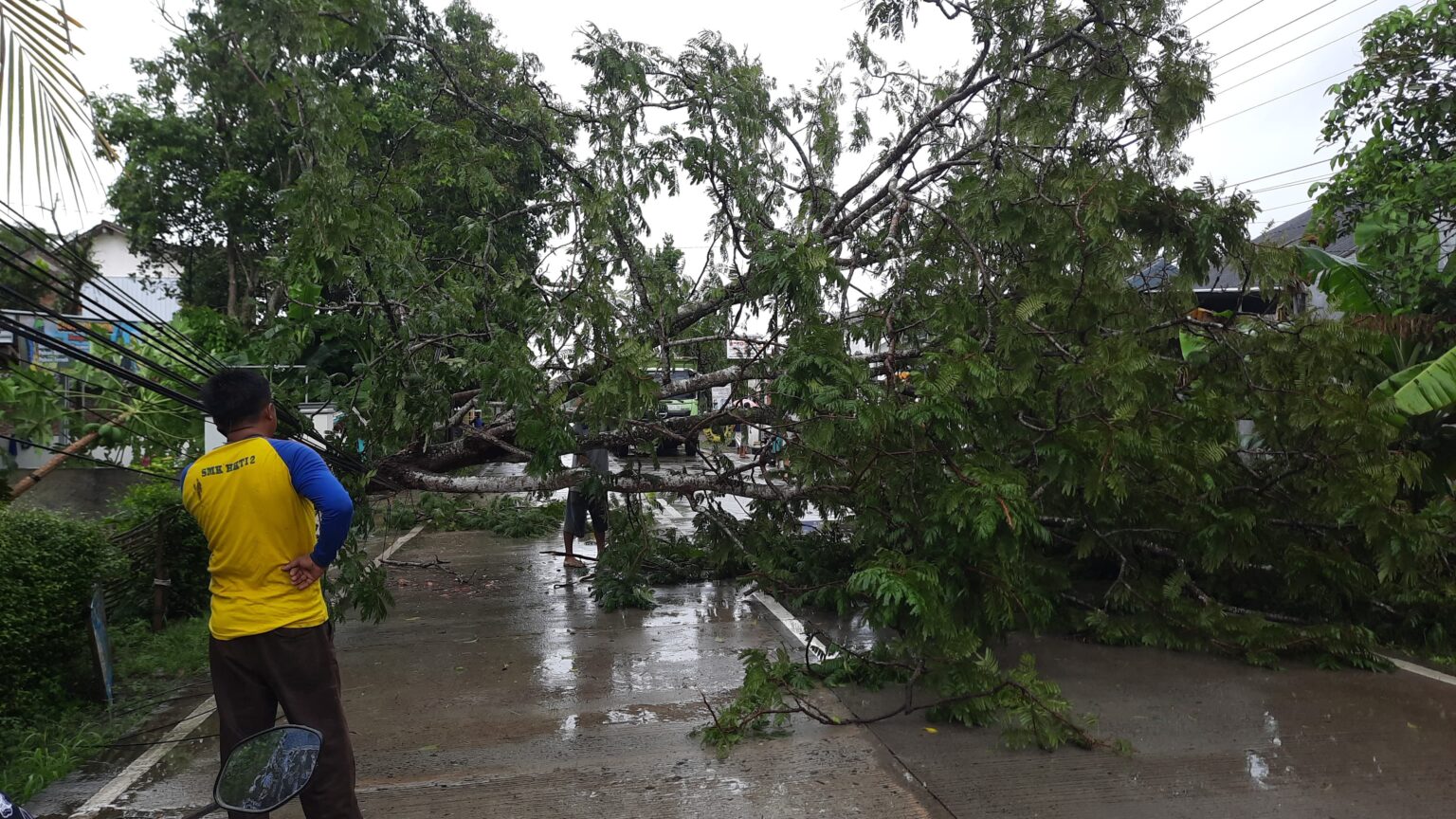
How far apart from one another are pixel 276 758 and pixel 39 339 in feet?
5.95

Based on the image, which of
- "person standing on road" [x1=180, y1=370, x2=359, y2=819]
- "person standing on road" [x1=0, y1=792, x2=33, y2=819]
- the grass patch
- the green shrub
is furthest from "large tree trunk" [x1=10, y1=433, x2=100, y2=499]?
"person standing on road" [x1=0, y1=792, x2=33, y2=819]

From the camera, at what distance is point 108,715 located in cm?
523

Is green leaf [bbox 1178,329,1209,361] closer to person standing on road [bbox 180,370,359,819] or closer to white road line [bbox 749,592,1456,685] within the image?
white road line [bbox 749,592,1456,685]

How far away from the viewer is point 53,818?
3990 millimetres

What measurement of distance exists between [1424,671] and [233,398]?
22.9ft

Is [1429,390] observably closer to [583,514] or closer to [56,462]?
[583,514]

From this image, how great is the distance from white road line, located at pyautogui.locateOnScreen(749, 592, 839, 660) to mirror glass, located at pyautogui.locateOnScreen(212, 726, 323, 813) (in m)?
3.77

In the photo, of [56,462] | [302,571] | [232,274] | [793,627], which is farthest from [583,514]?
[232,274]

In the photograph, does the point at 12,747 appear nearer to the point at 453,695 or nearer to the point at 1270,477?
the point at 453,695

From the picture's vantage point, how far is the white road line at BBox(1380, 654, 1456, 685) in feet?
19.5

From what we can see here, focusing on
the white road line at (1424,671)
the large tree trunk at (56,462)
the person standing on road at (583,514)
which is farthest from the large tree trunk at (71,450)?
the white road line at (1424,671)

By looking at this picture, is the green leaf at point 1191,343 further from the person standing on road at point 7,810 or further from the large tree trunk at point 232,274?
the large tree trunk at point 232,274

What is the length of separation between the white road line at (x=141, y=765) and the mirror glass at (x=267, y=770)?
109 inches

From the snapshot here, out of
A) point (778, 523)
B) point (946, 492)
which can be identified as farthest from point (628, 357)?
point (778, 523)
